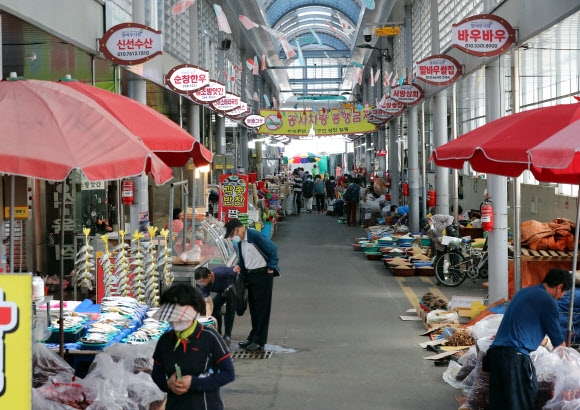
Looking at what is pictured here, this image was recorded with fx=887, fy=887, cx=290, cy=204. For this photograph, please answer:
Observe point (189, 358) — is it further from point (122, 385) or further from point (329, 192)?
point (329, 192)

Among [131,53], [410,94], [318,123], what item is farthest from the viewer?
[318,123]

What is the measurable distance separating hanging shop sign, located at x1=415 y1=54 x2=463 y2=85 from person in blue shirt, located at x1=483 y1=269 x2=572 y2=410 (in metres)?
9.42

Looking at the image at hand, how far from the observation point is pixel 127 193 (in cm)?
1430

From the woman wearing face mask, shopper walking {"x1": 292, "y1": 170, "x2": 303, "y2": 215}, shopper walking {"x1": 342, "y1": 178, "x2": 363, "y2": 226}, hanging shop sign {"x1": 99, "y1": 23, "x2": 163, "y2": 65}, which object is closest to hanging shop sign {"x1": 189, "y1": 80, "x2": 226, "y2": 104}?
hanging shop sign {"x1": 99, "y1": 23, "x2": 163, "y2": 65}

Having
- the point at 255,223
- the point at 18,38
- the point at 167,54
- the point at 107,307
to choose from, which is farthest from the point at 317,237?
the point at 107,307

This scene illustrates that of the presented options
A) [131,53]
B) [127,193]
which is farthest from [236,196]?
[131,53]

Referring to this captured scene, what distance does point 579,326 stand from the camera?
990cm

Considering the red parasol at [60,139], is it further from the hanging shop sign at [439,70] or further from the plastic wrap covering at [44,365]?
the hanging shop sign at [439,70]

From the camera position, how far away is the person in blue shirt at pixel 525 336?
6738mm

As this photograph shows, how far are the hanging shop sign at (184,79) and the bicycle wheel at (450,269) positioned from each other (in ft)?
18.5

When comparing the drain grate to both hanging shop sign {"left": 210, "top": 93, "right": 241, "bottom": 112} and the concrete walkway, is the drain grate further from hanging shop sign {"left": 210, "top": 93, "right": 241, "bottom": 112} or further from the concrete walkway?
hanging shop sign {"left": 210, "top": 93, "right": 241, "bottom": 112}

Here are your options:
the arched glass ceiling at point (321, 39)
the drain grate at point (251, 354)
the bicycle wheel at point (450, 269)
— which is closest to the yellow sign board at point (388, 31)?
the bicycle wheel at point (450, 269)

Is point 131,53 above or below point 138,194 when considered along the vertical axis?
above

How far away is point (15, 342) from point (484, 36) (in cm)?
964
